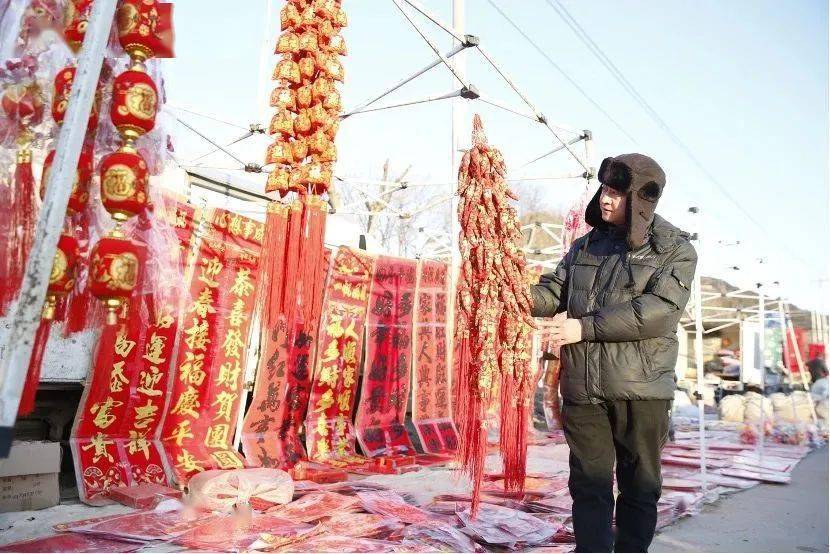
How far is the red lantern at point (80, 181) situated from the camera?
2.30 m

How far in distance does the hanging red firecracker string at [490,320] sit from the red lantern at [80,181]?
1750mm

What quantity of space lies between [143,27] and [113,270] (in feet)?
3.32

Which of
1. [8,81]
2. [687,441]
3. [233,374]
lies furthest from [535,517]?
[687,441]

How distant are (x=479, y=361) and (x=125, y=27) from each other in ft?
7.18

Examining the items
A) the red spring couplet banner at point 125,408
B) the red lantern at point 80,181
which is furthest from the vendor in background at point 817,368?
the red lantern at point 80,181

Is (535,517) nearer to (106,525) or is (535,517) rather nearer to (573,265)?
(573,265)

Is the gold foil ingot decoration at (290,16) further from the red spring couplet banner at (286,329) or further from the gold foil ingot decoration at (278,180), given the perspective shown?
the red spring couplet banner at (286,329)

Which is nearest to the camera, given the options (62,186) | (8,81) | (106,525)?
(62,186)

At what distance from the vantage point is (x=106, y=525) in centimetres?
346

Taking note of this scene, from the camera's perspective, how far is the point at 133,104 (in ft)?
7.68

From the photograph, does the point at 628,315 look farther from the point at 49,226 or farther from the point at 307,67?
the point at 307,67

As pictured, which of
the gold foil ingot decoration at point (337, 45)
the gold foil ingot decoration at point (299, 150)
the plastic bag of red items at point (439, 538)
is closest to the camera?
the plastic bag of red items at point (439, 538)

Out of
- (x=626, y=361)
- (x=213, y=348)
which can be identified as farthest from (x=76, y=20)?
(x=213, y=348)

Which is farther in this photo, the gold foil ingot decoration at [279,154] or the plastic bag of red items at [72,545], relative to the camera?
the gold foil ingot decoration at [279,154]
